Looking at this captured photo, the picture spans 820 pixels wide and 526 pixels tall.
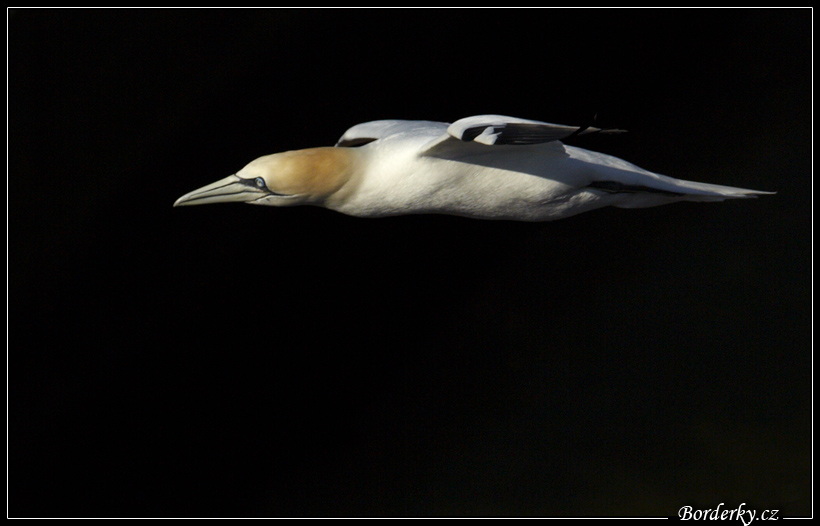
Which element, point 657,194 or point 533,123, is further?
point 657,194

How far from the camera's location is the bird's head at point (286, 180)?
3.69 meters

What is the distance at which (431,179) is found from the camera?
3746 mm

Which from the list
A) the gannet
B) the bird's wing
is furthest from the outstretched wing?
the gannet

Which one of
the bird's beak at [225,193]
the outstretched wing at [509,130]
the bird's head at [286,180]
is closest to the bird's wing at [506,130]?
the outstretched wing at [509,130]

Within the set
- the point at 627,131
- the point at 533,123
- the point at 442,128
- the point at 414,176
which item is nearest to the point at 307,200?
the point at 414,176

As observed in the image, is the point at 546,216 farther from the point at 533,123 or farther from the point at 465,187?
the point at 533,123

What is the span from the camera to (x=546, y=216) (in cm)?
399

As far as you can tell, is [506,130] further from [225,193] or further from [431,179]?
[225,193]

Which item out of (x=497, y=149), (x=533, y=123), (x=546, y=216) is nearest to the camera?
(x=533, y=123)

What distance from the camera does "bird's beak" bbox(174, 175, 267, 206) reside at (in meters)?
3.75

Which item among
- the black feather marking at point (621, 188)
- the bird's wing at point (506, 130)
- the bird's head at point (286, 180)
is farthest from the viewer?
the black feather marking at point (621, 188)

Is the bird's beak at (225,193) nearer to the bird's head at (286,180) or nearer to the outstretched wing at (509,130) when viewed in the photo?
the bird's head at (286,180)

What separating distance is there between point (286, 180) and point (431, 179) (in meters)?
0.61

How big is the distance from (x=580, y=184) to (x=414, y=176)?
760mm
